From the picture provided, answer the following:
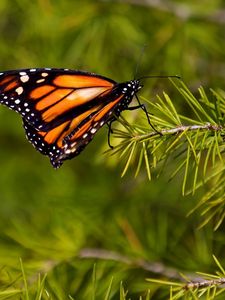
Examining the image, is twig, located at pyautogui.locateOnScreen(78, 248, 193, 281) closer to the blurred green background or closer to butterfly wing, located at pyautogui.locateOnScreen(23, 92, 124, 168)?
the blurred green background

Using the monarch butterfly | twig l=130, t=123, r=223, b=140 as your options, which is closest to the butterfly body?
the monarch butterfly

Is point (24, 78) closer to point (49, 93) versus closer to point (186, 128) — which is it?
point (49, 93)

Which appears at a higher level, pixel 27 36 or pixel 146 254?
pixel 27 36

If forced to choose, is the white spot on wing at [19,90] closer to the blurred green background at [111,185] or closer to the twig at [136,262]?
the blurred green background at [111,185]

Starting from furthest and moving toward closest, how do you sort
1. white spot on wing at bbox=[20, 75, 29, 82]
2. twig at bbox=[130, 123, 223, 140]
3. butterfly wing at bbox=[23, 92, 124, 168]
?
white spot on wing at bbox=[20, 75, 29, 82]
butterfly wing at bbox=[23, 92, 124, 168]
twig at bbox=[130, 123, 223, 140]

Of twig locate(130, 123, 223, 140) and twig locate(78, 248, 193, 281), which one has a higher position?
twig locate(130, 123, 223, 140)

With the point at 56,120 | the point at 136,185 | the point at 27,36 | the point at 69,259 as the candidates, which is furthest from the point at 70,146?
the point at 27,36

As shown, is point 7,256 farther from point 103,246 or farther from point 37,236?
point 103,246

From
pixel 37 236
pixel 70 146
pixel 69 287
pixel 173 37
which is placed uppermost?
pixel 173 37
